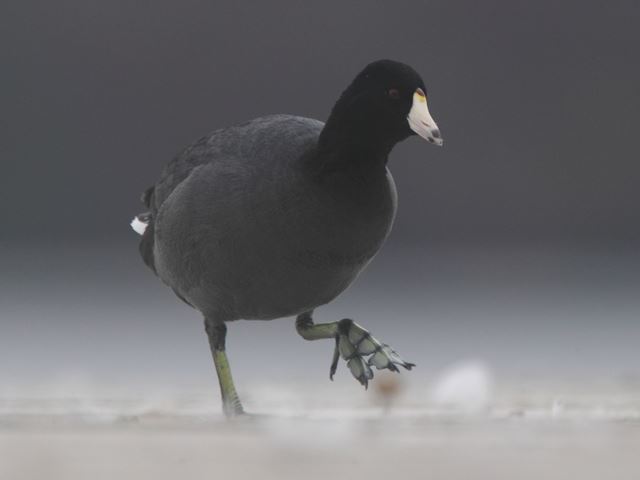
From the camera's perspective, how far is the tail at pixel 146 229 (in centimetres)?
375

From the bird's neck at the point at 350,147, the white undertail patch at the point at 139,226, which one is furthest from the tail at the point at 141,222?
the bird's neck at the point at 350,147

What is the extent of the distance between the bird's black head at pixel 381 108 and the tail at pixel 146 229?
83 centimetres

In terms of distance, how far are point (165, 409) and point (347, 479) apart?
4.58 ft

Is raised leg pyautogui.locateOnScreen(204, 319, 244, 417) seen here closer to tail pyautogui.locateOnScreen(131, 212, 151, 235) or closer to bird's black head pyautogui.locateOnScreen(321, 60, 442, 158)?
tail pyautogui.locateOnScreen(131, 212, 151, 235)

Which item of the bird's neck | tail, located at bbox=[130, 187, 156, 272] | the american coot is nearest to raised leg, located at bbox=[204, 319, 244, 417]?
the american coot

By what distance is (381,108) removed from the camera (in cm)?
306

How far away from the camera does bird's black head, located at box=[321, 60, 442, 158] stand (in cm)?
303

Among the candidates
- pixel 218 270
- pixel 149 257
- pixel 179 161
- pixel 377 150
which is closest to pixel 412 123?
pixel 377 150

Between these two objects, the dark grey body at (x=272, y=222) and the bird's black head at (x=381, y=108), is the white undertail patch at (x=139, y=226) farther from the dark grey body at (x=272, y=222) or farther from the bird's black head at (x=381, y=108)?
the bird's black head at (x=381, y=108)

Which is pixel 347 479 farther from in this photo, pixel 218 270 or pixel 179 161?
pixel 179 161

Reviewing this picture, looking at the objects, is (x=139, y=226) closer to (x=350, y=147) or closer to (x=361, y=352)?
(x=361, y=352)

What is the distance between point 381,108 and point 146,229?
104 cm

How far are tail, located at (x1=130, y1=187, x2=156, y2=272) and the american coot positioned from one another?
0.34 m

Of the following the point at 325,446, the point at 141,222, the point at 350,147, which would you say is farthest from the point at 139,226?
the point at 325,446
